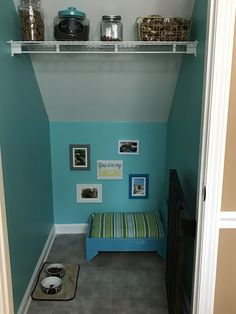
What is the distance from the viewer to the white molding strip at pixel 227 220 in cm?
147

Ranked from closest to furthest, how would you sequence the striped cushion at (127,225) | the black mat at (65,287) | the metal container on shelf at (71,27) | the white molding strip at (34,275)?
the metal container on shelf at (71,27) < the white molding strip at (34,275) < the black mat at (65,287) < the striped cushion at (127,225)

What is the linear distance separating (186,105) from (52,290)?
1.51 m

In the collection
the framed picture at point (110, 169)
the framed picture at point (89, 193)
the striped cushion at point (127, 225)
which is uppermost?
the framed picture at point (110, 169)

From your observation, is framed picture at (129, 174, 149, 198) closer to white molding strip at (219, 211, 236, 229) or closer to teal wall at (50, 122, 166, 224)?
teal wall at (50, 122, 166, 224)

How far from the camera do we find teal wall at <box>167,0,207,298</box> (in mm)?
1841

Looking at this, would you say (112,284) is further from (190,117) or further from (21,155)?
(190,117)

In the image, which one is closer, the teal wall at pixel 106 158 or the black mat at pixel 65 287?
the black mat at pixel 65 287

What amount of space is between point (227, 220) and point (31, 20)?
4.89ft

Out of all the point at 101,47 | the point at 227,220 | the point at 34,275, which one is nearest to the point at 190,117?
the point at 101,47

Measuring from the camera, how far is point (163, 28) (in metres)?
1.98

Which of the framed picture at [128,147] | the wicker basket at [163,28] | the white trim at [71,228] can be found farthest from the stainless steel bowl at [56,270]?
the wicker basket at [163,28]

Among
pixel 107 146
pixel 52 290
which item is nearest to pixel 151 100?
pixel 107 146

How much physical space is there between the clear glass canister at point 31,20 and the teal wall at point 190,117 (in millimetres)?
887

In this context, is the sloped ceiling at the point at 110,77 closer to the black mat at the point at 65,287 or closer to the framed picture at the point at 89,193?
the framed picture at the point at 89,193
